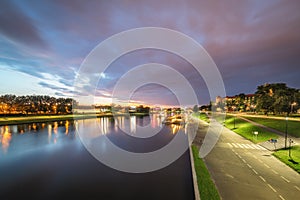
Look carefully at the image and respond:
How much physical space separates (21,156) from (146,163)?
20220 millimetres

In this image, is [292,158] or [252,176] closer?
[252,176]

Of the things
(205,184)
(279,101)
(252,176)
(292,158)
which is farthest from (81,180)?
(279,101)

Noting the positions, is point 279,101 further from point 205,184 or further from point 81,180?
point 81,180

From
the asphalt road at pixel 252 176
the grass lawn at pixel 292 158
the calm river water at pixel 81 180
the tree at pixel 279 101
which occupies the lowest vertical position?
the calm river water at pixel 81 180

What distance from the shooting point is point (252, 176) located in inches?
551

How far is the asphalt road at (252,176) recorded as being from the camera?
1120 cm

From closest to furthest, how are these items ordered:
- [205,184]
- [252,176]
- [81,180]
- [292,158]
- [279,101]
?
[205,184], [252,176], [81,180], [292,158], [279,101]

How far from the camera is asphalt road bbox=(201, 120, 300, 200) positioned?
1120 cm

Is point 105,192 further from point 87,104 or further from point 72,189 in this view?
point 87,104

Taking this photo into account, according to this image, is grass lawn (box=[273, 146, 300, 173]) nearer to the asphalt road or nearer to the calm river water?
the asphalt road

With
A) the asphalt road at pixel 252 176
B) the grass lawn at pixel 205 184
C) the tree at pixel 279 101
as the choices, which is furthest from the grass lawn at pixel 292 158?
the tree at pixel 279 101

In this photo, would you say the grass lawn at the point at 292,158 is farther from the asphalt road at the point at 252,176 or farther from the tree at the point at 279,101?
the tree at the point at 279,101

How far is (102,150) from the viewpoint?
1171 inches

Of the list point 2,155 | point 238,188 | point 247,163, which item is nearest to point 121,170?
point 238,188
